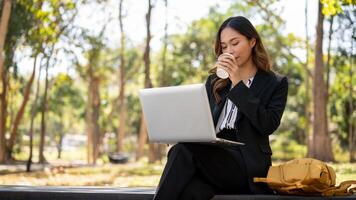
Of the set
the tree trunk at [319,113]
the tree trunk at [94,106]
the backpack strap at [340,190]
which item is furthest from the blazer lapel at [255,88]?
the tree trunk at [94,106]

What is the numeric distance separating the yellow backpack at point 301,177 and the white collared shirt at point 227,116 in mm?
312

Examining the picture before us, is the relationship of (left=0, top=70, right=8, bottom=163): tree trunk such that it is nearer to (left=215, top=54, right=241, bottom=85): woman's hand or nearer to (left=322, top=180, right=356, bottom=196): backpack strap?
(left=215, top=54, right=241, bottom=85): woman's hand

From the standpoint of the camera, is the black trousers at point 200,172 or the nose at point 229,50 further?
the nose at point 229,50

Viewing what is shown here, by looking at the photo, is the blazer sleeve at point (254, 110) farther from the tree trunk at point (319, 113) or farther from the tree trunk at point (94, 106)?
the tree trunk at point (94, 106)

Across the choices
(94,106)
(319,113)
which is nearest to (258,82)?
(319,113)

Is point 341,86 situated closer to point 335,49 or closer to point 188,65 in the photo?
point 335,49

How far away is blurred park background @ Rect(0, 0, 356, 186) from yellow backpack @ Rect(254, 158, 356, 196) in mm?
4754

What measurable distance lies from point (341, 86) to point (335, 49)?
3796 mm

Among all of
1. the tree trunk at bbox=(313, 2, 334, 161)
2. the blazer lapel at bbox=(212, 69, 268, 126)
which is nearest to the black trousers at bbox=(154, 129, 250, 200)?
the blazer lapel at bbox=(212, 69, 268, 126)

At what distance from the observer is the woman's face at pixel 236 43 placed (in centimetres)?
301

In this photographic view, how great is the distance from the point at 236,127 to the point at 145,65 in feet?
48.7

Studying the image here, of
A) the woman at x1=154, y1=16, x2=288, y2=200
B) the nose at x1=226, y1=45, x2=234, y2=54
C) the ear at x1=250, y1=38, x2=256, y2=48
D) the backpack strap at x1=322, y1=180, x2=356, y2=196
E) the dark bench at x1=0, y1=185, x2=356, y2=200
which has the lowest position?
the dark bench at x1=0, y1=185, x2=356, y2=200

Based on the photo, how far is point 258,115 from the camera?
9.27 feet

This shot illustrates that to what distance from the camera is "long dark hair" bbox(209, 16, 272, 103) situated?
9.86 ft
